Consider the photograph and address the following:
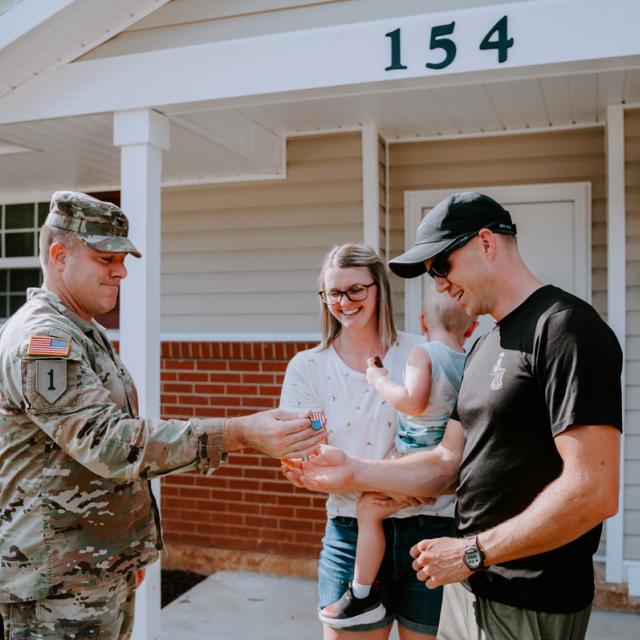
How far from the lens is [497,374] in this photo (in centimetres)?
178

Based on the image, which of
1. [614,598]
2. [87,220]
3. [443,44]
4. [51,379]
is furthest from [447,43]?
[614,598]

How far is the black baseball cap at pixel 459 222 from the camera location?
1861 mm

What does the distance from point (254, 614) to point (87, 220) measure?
9.96 ft

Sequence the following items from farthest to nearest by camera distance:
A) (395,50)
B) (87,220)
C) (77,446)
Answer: (395,50), (87,220), (77,446)

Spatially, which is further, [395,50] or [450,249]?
[395,50]

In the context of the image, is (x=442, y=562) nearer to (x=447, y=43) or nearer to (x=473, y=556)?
(x=473, y=556)

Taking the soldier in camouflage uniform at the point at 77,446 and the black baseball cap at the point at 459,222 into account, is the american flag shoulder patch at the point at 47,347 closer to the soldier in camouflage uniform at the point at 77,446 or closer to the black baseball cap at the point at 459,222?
the soldier in camouflage uniform at the point at 77,446

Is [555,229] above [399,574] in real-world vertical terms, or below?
above

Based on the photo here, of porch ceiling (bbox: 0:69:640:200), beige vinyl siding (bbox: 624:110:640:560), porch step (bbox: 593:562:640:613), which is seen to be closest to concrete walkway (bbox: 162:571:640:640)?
porch step (bbox: 593:562:640:613)

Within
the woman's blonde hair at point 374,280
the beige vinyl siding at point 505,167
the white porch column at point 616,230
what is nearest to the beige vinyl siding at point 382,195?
the beige vinyl siding at point 505,167

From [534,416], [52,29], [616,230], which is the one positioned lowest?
[534,416]

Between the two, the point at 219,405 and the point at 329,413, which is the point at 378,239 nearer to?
the point at 219,405

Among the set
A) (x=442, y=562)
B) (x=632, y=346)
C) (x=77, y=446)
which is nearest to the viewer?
(x=442, y=562)

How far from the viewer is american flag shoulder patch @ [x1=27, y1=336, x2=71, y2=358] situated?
198 centimetres
